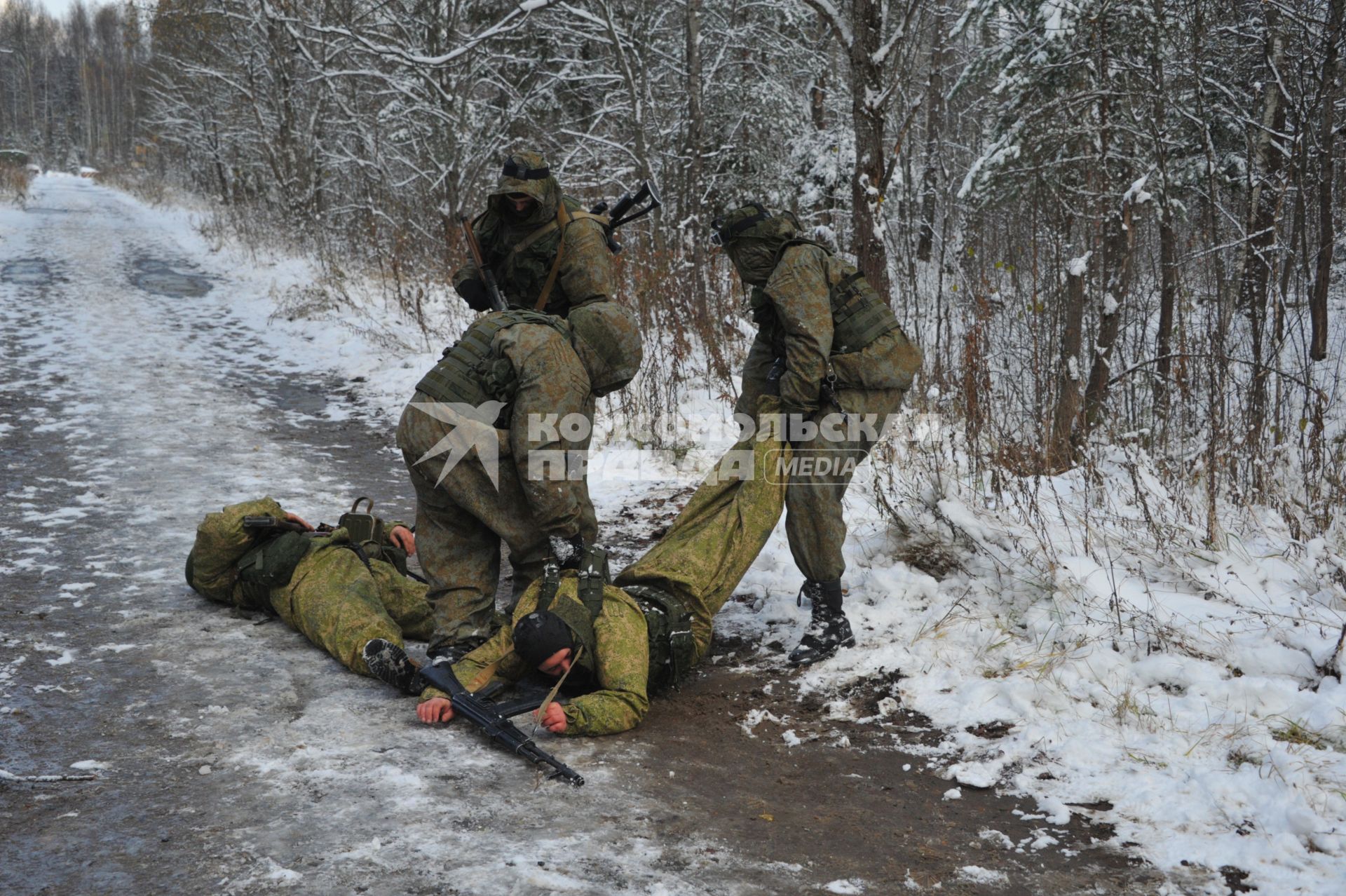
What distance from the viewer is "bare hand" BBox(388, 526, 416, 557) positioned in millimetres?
4492

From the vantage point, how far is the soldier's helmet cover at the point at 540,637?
3217 mm

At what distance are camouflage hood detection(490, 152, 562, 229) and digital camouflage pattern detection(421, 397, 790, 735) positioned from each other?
1.29 meters

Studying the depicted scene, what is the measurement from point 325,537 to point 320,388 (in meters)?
5.13

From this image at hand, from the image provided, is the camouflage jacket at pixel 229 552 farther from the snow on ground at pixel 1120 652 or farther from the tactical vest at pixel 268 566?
the snow on ground at pixel 1120 652

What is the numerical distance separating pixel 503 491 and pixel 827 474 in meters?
1.34

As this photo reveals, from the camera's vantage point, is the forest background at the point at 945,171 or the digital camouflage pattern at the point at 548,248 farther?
the forest background at the point at 945,171

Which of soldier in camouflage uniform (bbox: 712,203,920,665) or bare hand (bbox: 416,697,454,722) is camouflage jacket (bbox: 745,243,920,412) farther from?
bare hand (bbox: 416,697,454,722)

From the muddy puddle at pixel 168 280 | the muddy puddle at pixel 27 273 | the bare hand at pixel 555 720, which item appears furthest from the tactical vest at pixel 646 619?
the muddy puddle at pixel 27 273

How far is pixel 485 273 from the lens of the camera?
439 centimetres

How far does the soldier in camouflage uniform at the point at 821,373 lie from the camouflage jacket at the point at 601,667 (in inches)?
30.6

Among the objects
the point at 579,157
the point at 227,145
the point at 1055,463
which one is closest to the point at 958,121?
the point at 579,157

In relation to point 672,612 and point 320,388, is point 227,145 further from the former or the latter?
point 672,612

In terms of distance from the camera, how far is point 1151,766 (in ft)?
9.30

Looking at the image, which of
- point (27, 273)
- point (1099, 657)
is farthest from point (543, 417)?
point (27, 273)
